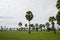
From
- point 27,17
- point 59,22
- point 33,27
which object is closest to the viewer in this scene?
point 59,22

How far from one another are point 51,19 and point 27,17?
40.5ft

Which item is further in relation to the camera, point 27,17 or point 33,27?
point 33,27

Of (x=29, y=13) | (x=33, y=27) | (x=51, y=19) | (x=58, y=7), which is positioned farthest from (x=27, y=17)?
(x=33, y=27)

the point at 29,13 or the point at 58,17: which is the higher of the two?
the point at 29,13

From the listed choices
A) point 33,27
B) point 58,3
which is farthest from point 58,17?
point 33,27

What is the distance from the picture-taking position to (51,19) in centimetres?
8575

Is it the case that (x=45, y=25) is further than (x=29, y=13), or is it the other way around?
(x=45, y=25)

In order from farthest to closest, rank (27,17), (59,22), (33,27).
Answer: (33,27) → (27,17) → (59,22)

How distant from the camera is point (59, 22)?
144 feet

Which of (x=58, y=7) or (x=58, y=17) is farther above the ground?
(x=58, y=7)

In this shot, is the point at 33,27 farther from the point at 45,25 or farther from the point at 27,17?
the point at 27,17

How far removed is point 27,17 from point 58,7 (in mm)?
41883

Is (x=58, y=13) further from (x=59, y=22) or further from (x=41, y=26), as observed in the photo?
(x=41, y=26)

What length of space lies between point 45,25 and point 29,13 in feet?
354
